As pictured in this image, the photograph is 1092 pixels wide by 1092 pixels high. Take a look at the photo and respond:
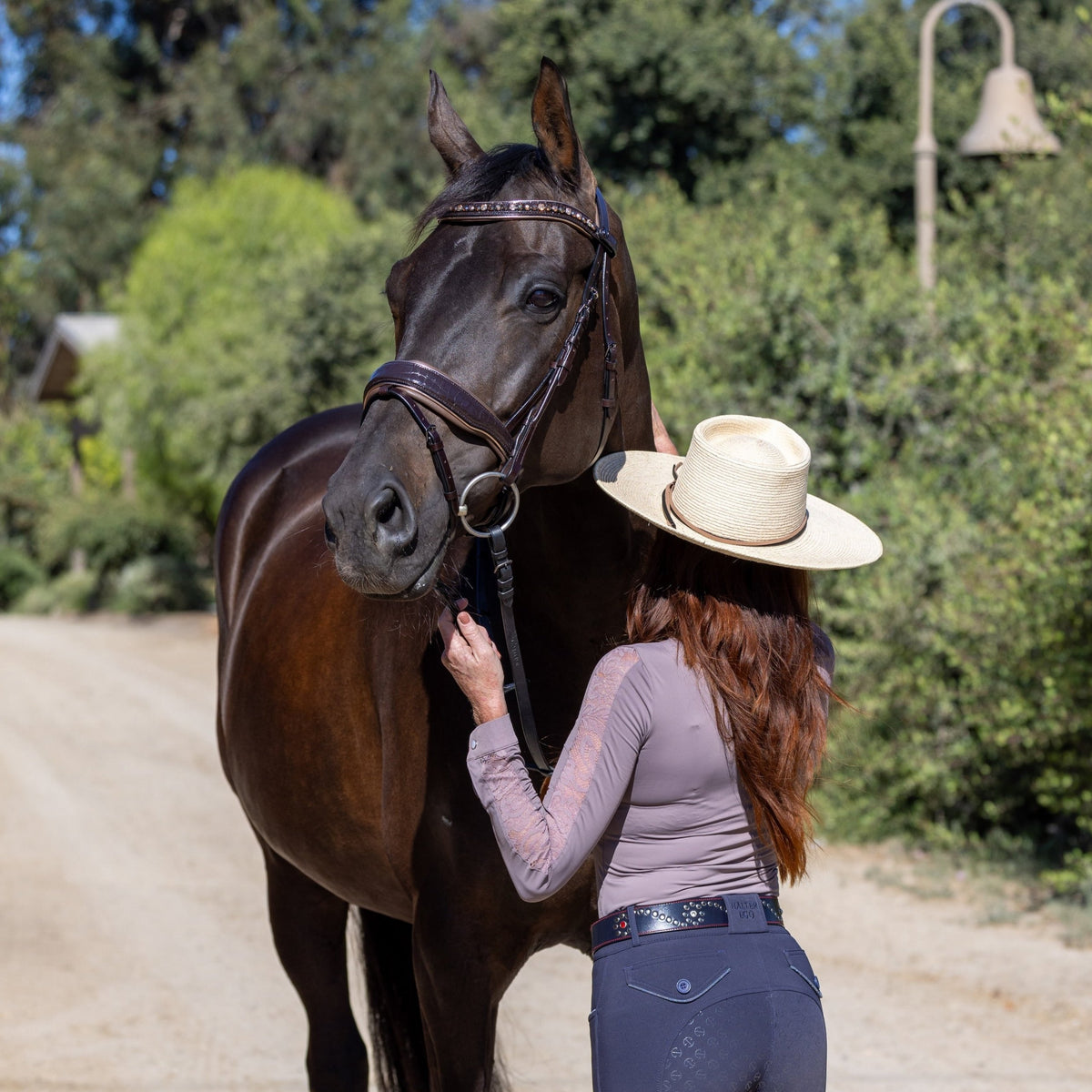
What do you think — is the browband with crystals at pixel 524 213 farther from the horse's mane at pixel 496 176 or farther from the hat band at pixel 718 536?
the hat band at pixel 718 536

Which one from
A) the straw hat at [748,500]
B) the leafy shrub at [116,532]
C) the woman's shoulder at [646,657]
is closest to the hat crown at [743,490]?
the straw hat at [748,500]

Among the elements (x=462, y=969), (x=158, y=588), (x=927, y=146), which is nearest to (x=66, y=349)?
(x=158, y=588)

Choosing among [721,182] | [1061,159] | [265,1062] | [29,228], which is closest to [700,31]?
[721,182]

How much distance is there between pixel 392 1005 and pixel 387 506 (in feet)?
6.54

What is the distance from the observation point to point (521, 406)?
1.87 metres

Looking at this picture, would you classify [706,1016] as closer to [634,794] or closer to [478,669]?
[634,794]

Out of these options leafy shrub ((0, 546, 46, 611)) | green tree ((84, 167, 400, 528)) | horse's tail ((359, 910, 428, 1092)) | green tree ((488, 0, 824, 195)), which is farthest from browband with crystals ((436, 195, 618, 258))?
leafy shrub ((0, 546, 46, 611))

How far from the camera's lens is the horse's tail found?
10.5 feet

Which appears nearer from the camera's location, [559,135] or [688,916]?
[688,916]

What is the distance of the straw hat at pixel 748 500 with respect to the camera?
173cm

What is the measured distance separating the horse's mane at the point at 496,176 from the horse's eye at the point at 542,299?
0.18 meters

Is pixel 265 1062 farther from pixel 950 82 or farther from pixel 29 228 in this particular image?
pixel 29 228

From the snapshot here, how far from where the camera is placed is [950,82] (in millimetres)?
18203

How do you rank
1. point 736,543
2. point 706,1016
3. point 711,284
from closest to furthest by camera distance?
point 706,1016 → point 736,543 → point 711,284
